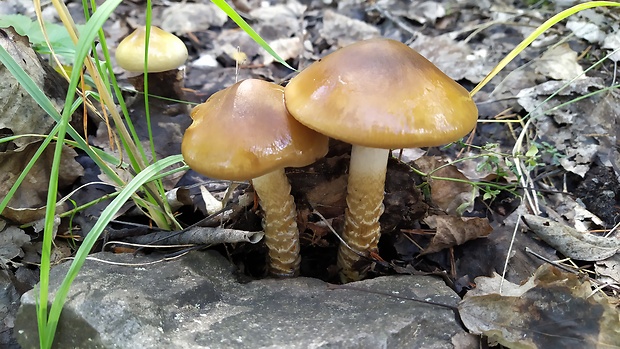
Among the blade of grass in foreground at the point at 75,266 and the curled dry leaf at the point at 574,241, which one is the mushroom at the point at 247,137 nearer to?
the blade of grass in foreground at the point at 75,266

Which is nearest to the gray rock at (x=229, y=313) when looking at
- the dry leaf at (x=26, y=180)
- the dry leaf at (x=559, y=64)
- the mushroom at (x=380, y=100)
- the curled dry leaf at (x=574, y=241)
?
the dry leaf at (x=26, y=180)

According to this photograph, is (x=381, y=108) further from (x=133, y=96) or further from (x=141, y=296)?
(x=133, y=96)

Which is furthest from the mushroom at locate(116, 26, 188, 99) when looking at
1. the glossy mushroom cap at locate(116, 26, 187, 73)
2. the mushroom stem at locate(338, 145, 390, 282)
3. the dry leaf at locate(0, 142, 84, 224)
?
the mushroom stem at locate(338, 145, 390, 282)

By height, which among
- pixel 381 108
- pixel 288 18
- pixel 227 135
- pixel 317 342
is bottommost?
pixel 288 18

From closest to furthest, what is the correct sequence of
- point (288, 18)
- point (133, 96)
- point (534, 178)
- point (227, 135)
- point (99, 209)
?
point (227, 135) < point (99, 209) < point (534, 178) < point (133, 96) < point (288, 18)

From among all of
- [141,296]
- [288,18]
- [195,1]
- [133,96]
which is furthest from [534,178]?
[195,1]

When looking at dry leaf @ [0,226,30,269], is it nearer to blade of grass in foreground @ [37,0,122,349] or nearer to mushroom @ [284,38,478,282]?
blade of grass in foreground @ [37,0,122,349]
